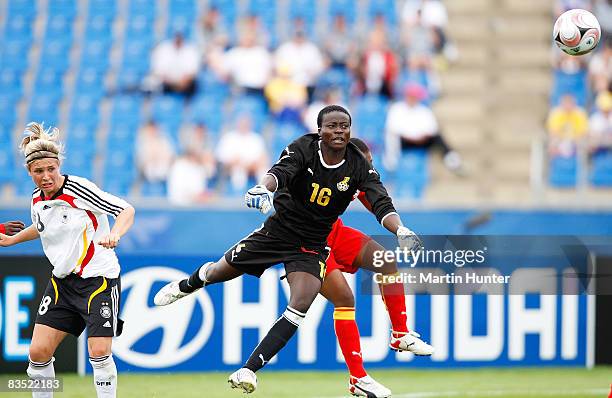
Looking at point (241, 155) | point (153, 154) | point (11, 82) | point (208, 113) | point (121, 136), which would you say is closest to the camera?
point (241, 155)

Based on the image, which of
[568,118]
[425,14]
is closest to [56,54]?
[425,14]

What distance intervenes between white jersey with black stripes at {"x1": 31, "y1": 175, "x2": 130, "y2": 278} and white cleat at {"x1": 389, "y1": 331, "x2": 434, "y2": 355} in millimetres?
2400

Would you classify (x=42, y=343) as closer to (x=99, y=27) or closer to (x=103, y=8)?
(x=99, y=27)

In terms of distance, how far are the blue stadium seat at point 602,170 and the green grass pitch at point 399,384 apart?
11.8 ft

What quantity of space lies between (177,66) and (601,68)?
6.48 meters

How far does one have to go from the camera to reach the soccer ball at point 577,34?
29.5 feet

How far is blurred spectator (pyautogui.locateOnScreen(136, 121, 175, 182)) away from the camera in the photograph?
14.9m

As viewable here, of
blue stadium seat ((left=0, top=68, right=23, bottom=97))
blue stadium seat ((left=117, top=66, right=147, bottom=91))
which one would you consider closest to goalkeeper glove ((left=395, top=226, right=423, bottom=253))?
blue stadium seat ((left=117, top=66, right=147, bottom=91))

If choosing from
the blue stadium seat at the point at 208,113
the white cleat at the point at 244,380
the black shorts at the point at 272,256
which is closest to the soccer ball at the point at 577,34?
the black shorts at the point at 272,256

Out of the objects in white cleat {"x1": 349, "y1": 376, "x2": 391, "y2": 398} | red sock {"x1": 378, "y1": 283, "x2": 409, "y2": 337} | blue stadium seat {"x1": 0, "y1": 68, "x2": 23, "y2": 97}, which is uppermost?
blue stadium seat {"x1": 0, "y1": 68, "x2": 23, "y2": 97}

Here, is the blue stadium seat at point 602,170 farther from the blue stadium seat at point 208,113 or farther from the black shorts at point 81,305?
the black shorts at point 81,305

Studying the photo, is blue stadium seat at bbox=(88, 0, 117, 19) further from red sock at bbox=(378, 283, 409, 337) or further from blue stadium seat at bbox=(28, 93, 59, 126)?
red sock at bbox=(378, 283, 409, 337)

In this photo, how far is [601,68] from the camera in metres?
16.8

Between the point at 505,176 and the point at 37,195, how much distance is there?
405 inches
